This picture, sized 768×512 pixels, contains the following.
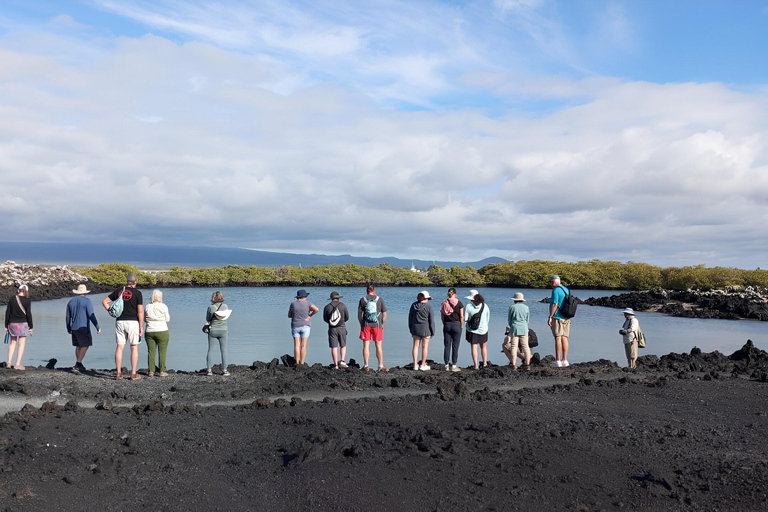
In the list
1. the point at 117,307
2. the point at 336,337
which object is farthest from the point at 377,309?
the point at 117,307

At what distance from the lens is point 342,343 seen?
13.2 m

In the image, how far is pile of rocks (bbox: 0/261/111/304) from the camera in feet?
125

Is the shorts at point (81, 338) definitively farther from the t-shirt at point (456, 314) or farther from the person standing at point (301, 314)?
the t-shirt at point (456, 314)

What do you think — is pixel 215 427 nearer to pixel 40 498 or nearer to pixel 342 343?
pixel 40 498

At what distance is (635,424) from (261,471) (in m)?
5.17

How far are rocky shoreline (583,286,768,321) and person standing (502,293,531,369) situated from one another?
25.0 metres

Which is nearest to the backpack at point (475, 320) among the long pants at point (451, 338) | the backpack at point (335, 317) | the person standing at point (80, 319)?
the long pants at point (451, 338)

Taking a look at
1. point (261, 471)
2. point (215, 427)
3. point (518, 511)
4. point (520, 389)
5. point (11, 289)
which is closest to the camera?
point (518, 511)

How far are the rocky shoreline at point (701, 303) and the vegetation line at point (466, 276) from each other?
10974 mm

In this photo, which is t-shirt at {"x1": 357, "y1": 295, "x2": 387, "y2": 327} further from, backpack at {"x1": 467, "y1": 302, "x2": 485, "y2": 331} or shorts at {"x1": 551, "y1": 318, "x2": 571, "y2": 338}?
shorts at {"x1": 551, "y1": 318, "x2": 571, "y2": 338}

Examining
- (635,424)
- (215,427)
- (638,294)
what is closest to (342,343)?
(215,427)

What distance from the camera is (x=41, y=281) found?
1668 inches

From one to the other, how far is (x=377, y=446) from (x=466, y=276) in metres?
59.0

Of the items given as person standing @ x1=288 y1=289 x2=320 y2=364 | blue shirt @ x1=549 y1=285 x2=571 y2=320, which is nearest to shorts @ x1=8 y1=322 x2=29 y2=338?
person standing @ x1=288 y1=289 x2=320 y2=364
